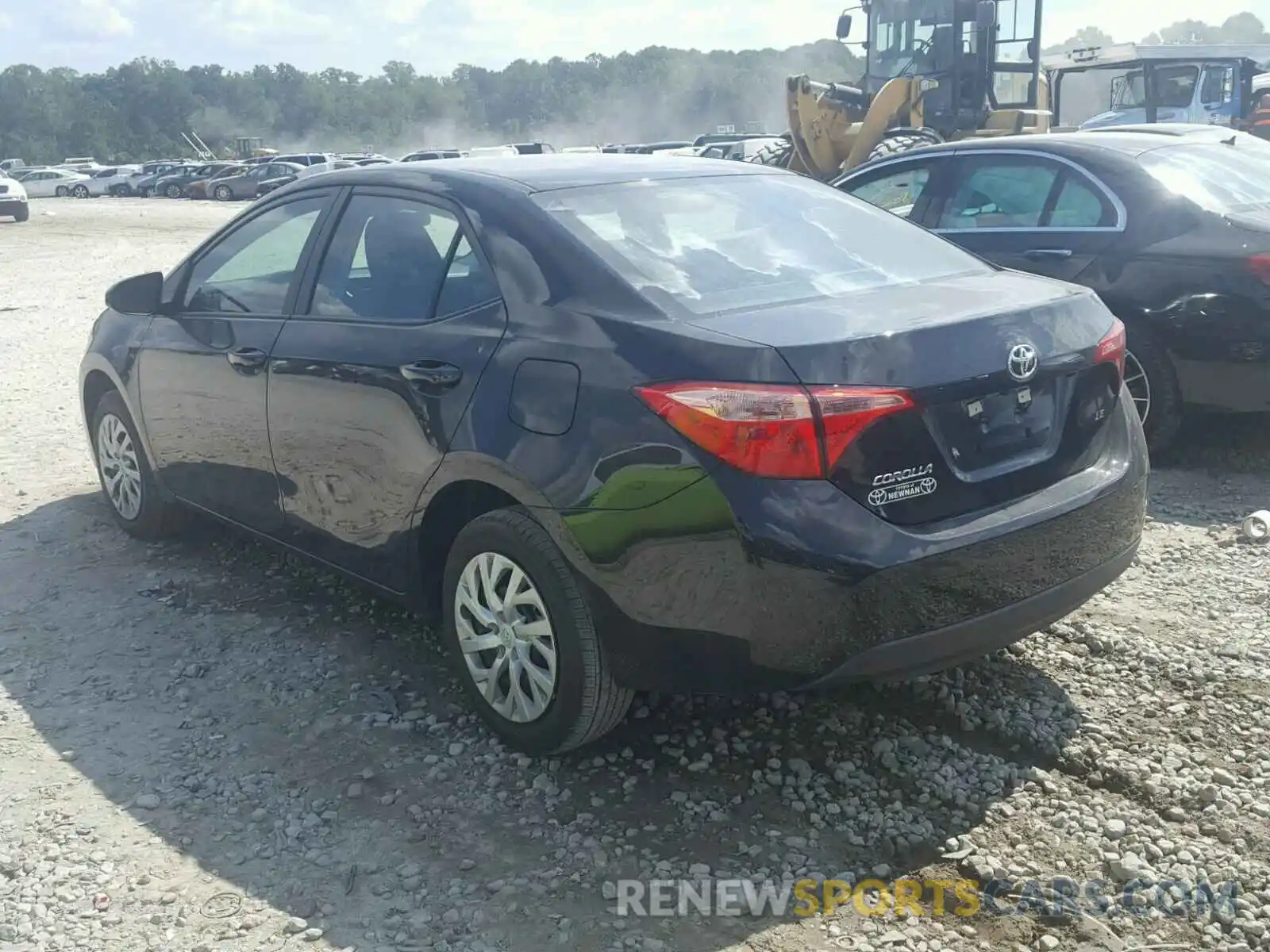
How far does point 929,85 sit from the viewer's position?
1609 cm

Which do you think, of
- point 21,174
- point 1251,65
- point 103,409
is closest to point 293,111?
point 21,174

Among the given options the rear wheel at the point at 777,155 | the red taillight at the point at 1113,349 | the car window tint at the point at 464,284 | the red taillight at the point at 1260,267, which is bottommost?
the red taillight at the point at 1113,349

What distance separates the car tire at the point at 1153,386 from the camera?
5.96 metres

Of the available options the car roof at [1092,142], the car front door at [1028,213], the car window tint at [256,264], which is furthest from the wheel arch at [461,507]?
the car roof at [1092,142]

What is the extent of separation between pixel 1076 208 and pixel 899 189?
4.10ft

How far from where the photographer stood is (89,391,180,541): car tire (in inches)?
214

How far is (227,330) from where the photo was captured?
15.2 feet

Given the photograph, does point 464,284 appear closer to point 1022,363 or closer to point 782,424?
point 782,424

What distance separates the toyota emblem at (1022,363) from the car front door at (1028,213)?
10.3 feet

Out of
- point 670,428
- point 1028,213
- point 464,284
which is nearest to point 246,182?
point 1028,213

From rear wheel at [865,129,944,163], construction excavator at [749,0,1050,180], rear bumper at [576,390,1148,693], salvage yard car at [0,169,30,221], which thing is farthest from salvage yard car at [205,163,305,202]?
rear bumper at [576,390,1148,693]

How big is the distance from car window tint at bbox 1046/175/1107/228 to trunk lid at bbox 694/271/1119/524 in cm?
294

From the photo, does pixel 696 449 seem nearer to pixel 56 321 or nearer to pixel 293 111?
pixel 56 321

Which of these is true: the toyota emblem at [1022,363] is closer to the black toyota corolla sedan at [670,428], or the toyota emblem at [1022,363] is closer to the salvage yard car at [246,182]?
Result: the black toyota corolla sedan at [670,428]
